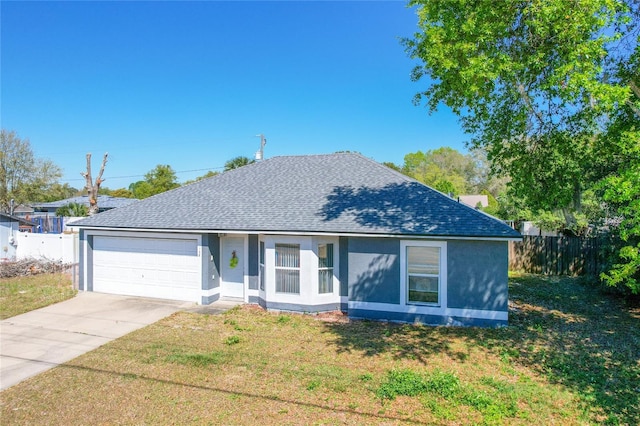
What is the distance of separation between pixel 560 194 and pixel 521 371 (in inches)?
296

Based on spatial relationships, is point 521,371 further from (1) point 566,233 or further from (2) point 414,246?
(1) point 566,233

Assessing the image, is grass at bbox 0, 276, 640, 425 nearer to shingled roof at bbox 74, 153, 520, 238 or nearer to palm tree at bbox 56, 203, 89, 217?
shingled roof at bbox 74, 153, 520, 238

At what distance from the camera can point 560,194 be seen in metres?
12.5

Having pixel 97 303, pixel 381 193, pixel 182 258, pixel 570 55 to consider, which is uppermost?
pixel 570 55

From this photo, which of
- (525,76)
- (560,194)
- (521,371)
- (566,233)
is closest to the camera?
(521,371)

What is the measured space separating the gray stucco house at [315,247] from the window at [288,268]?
0.03 meters

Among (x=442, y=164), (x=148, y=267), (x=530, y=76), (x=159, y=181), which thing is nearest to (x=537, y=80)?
(x=530, y=76)

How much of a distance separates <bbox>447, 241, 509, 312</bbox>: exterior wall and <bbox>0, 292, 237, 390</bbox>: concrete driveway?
285 inches

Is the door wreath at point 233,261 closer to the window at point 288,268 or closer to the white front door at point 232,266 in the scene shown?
the white front door at point 232,266

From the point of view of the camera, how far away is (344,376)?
23.5ft

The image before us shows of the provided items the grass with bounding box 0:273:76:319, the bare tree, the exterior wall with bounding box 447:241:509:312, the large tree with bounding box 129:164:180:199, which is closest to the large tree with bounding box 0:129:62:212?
the large tree with bounding box 129:164:180:199

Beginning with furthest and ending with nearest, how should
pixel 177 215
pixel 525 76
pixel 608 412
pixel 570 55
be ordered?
pixel 177 215 < pixel 525 76 < pixel 570 55 < pixel 608 412

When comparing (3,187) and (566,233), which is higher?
(3,187)

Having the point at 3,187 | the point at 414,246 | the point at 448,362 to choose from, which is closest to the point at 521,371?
the point at 448,362
